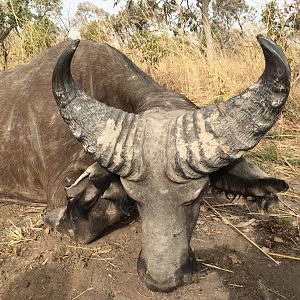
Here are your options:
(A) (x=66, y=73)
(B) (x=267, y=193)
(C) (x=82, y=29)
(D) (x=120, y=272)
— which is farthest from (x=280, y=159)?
(C) (x=82, y=29)

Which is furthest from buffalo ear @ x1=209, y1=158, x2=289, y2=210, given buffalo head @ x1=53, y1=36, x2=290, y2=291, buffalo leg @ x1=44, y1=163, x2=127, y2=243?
buffalo leg @ x1=44, y1=163, x2=127, y2=243

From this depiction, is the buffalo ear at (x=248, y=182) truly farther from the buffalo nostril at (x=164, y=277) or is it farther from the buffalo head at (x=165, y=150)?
the buffalo nostril at (x=164, y=277)

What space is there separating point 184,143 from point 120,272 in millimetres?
1226

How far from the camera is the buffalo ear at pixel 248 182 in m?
2.76

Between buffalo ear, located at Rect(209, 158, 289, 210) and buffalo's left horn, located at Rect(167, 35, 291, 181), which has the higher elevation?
buffalo's left horn, located at Rect(167, 35, 291, 181)

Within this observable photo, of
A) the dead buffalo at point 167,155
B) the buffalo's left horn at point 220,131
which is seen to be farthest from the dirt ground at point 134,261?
the buffalo's left horn at point 220,131

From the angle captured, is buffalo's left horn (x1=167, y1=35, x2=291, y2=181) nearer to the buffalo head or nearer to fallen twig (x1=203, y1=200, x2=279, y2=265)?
the buffalo head

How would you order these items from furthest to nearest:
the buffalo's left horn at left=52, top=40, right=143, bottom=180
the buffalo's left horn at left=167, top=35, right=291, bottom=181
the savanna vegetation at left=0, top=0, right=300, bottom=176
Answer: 1. the savanna vegetation at left=0, top=0, right=300, bottom=176
2. the buffalo's left horn at left=52, top=40, right=143, bottom=180
3. the buffalo's left horn at left=167, top=35, right=291, bottom=181

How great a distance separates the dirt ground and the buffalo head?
45 centimetres

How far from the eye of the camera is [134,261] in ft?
10.4

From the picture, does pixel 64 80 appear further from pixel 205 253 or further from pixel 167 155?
pixel 205 253

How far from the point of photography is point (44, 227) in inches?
148

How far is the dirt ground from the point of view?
2854 mm

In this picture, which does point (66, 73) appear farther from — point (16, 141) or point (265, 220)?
point (265, 220)
